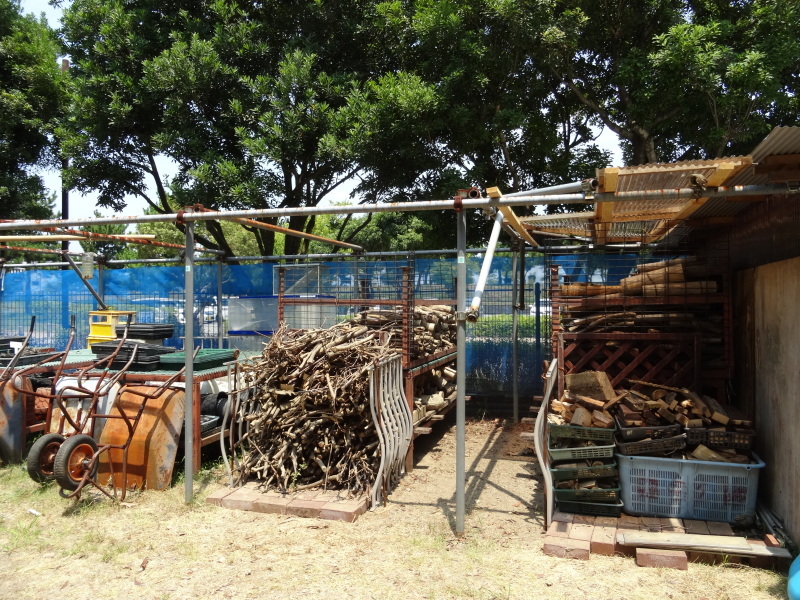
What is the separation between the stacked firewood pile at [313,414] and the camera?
572cm

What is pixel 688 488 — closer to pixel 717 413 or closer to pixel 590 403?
pixel 717 413

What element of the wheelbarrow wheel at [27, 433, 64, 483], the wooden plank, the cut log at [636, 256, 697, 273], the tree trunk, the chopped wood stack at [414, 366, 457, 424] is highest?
the tree trunk

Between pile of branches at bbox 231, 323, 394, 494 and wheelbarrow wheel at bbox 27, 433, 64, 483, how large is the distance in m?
1.79

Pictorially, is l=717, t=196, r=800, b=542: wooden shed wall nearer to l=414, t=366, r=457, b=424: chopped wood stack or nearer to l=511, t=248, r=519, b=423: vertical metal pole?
l=511, t=248, r=519, b=423: vertical metal pole

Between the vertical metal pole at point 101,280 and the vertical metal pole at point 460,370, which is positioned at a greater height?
the vertical metal pole at point 101,280

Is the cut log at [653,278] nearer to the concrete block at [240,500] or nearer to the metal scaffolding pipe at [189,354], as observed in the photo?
the concrete block at [240,500]

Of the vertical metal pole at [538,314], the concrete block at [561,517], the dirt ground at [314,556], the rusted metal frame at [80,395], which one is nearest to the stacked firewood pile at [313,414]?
the dirt ground at [314,556]

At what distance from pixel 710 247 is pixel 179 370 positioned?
665cm

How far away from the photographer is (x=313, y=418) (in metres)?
5.84

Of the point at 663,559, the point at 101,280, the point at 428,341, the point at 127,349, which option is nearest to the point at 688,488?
the point at 663,559

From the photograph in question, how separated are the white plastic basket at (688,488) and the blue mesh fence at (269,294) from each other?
12.2 ft

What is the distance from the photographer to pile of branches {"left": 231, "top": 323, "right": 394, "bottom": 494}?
5.71 meters

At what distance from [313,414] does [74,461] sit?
226cm

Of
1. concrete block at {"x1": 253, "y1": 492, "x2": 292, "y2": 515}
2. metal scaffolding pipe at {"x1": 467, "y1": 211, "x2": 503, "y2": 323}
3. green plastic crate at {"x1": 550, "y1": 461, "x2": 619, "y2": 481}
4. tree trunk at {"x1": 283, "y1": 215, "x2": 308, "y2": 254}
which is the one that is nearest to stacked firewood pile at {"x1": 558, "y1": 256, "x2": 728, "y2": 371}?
green plastic crate at {"x1": 550, "y1": 461, "x2": 619, "y2": 481}
